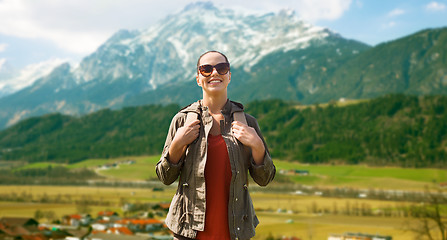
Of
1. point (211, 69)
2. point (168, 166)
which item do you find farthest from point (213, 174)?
point (211, 69)

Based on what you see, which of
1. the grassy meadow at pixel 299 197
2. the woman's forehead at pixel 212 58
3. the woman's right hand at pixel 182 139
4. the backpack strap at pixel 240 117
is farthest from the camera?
the grassy meadow at pixel 299 197

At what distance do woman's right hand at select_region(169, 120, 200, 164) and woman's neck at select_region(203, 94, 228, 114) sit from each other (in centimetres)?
34

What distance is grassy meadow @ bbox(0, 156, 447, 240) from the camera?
3066 inches

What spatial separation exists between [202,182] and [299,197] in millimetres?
124418

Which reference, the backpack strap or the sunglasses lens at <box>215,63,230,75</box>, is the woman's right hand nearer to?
the backpack strap

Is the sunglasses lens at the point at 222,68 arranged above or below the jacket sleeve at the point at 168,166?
above

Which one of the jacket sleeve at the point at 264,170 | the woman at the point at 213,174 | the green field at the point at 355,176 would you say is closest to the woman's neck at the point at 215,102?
the woman at the point at 213,174

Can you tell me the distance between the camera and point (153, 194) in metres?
122

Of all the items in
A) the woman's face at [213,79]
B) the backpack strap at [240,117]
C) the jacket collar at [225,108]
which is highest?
the woman's face at [213,79]

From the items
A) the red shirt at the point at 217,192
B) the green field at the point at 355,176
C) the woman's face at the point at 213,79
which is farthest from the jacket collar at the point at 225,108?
the green field at the point at 355,176

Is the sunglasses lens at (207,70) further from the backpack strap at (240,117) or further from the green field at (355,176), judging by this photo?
the green field at (355,176)

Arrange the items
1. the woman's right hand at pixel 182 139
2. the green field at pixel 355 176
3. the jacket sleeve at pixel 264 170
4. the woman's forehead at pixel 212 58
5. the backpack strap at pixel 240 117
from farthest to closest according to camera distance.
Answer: the green field at pixel 355 176 → the woman's forehead at pixel 212 58 → the backpack strap at pixel 240 117 → the jacket sleeve at pixel 264 170 → the woman's right hand at pixel 182 139

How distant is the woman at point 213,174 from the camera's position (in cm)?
471

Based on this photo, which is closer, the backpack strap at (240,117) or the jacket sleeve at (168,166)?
the jacket sleeve at (168,166)
